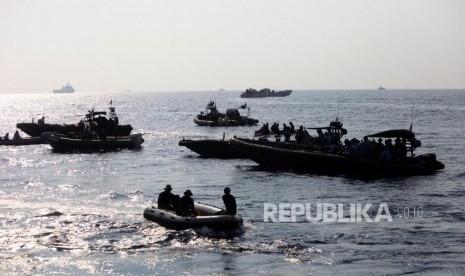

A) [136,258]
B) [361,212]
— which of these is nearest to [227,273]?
[136,258]

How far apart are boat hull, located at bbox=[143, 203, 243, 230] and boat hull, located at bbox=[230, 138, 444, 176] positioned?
45.0 feet

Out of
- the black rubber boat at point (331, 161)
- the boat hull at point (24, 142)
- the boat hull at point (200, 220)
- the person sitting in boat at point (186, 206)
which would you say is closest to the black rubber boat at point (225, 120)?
the boat hull at point (24, 142)

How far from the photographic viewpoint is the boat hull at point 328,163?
34.5 m

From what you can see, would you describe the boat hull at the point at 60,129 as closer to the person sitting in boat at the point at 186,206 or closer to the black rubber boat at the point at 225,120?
the black rubber boat at the point at 225,120

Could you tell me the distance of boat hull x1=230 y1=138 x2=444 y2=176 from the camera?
113ft

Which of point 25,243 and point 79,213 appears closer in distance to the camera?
point 25,243

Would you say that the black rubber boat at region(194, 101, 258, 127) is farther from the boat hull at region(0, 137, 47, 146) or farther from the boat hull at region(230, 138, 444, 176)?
the boat hull at region(230, 138, 444, 176)

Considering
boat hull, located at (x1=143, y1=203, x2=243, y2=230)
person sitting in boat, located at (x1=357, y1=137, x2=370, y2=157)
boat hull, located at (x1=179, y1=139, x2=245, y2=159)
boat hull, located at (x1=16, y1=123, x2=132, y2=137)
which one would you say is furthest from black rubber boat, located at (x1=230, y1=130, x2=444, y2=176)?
boat hull, located at (x1=16, y1=123, x2=132, y2=137)

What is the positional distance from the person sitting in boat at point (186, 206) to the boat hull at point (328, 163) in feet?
47.1

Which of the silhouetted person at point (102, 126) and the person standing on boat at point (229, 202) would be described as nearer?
the person standing on boat at point (229, 202)

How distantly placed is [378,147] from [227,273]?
1944 cm

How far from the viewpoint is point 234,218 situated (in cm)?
2167

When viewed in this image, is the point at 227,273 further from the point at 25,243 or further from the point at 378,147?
the point at 378,147

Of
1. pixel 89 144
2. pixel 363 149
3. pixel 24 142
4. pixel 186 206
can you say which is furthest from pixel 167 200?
pixel 24 142
